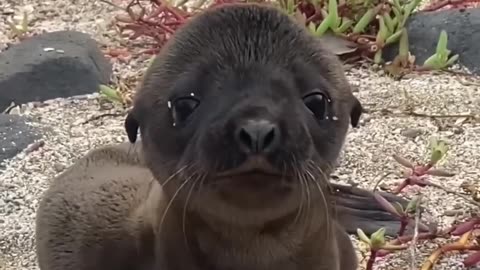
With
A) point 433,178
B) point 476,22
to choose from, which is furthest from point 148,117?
point 476,22

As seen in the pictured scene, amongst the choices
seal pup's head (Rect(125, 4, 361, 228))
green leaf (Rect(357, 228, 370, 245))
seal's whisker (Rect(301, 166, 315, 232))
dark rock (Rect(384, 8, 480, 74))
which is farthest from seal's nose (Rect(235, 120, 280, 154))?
dark rock (Rect(384, 8, 480, 74))

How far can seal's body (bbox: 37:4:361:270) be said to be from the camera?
8.43 feet

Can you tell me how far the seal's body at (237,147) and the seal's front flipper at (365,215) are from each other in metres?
0.52

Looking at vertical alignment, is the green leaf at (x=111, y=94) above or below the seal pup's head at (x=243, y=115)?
below

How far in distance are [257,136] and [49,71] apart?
2.54 m

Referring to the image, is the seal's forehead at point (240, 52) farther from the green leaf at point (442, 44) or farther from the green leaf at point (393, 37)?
the green leaf at point (393, 37)

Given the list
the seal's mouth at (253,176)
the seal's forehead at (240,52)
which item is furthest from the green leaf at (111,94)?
the seal's mouth at (253,176)

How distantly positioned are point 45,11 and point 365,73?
1.73 metres

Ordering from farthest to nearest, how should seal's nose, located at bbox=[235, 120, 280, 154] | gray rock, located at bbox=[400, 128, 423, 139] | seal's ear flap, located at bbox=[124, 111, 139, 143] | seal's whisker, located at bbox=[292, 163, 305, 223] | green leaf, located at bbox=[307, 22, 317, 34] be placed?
1. green leaf, located at bbox=[307, 22, 317, 34]
2. gray rock, located at bbox=[400, 128, 423, 139]
3. seal's ear flap, located at bbox=[124, 111, 139, 143]
4. seal's whisker, located at bbox=[292, 163, 305, 223]
5. seal's nose, located at bbox=[235, 120, 280, 154]

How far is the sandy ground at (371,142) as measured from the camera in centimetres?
384

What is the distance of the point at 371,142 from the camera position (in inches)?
169

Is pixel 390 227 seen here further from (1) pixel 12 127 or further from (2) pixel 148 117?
(1) pixel 12 127

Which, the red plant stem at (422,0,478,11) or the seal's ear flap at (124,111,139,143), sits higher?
the seal's ear flap at (124,111,139,143)

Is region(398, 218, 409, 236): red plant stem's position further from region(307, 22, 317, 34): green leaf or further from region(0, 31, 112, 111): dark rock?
region(0, 31, 112, 111): dark rock
